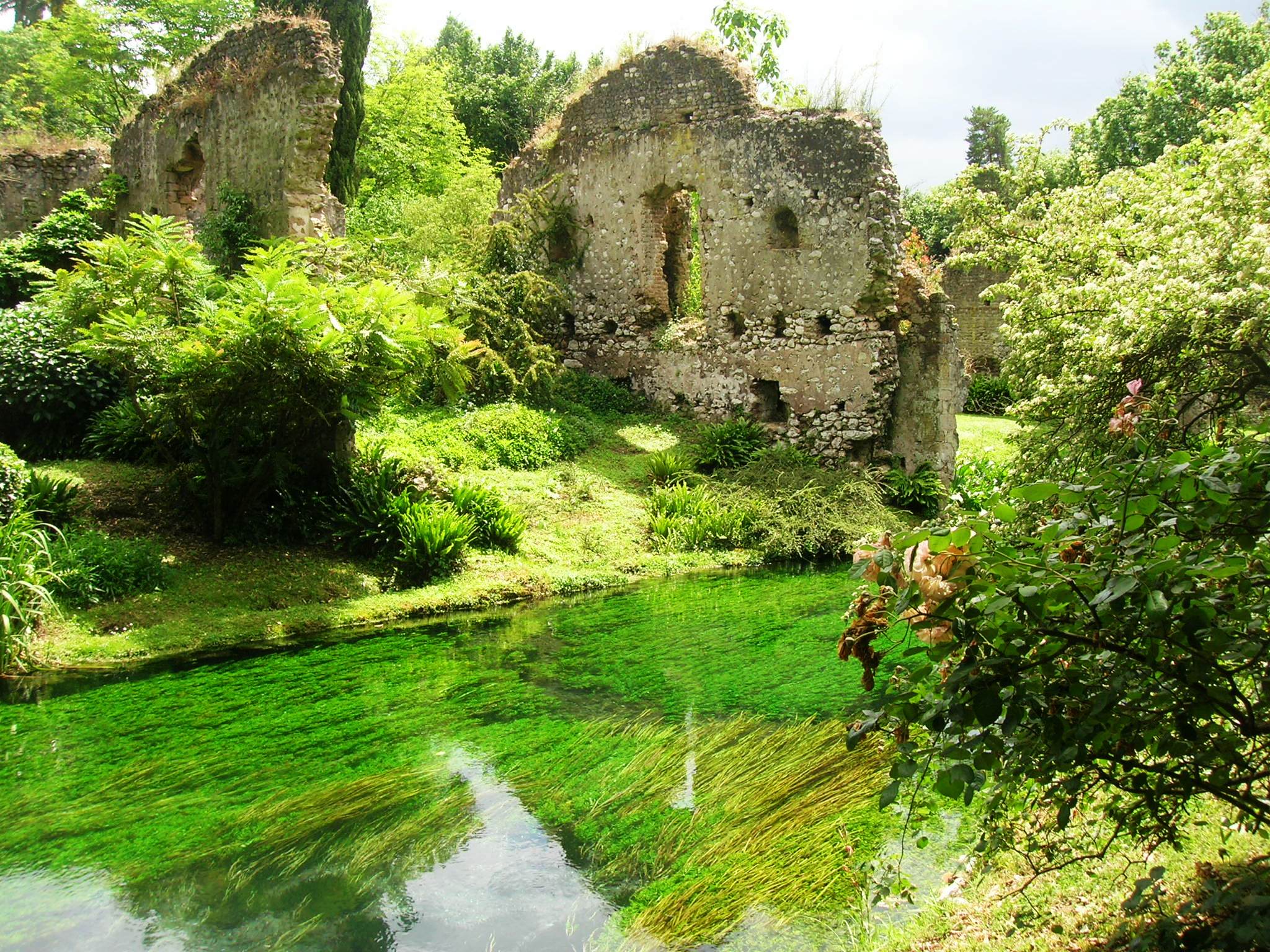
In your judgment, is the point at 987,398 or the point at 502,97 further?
the point at 502,97

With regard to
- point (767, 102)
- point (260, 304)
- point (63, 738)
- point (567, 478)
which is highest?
point (767, 102)

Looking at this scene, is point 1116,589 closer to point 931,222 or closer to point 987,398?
point 987,398

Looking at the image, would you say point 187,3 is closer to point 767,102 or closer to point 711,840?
point 767,102

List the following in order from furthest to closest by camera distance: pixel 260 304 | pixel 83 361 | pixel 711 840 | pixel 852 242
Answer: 1. pixel 852 242
2. pixel 83 361
3. pixel 260 304
4. pixel 711 840

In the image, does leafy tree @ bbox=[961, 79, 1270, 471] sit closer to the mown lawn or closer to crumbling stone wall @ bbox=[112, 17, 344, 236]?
the mown lawn

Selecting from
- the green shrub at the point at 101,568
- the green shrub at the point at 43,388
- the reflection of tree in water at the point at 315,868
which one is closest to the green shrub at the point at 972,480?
the reflection of tree in water at the point at 315,868

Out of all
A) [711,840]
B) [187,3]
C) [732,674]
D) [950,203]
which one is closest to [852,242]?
[950,203]

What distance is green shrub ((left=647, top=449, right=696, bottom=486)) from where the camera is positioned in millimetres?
13508

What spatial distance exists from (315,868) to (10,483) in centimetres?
603

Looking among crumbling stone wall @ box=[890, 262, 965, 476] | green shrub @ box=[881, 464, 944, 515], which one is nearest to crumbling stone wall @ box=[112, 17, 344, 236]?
crumbling stone wall @ box=[890, 262, 965, 476]

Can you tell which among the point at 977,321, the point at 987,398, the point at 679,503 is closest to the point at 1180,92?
the point at 977,321

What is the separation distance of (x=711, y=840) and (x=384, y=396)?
626cm

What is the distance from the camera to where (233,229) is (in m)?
13.1

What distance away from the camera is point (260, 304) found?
831cm
